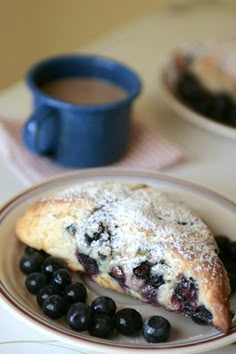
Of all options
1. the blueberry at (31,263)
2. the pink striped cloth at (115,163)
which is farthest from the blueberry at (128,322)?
the pink striped cloth at (115,163)

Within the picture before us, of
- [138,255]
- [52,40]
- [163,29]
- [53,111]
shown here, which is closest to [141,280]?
[138,255]

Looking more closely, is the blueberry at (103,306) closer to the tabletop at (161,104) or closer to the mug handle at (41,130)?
the tabletop at (161,104)

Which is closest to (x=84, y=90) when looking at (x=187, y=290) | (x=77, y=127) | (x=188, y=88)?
(x=77, y=127)

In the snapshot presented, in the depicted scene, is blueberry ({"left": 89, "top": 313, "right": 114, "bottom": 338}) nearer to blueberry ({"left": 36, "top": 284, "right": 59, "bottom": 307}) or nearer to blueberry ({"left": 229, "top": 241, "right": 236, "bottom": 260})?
blueberry ({"left": 36, "top": 284, "right": 59, "bottom": 307})

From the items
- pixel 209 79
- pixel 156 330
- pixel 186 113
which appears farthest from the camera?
pixel 209 79

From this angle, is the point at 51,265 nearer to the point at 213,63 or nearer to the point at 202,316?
the point at 202,316

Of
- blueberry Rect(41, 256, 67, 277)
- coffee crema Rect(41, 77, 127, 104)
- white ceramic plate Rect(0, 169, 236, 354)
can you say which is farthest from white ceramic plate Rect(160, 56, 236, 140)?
blueberry Rect(41, 256, 67, 277)
